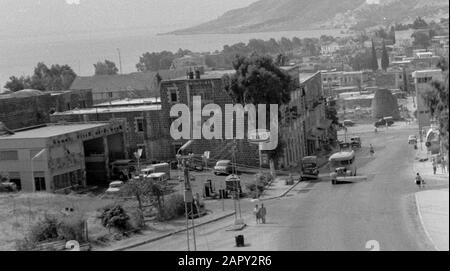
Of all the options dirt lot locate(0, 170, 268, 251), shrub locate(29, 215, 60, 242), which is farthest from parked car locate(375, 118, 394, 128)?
shrub locate(29, 215, 60, 242)

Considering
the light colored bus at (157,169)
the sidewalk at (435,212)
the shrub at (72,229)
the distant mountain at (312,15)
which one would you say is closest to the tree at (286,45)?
the distant mountain at (312,15)

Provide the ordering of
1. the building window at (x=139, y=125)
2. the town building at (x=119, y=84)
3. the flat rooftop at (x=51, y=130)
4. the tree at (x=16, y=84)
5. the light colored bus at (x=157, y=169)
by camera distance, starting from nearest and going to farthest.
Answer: the flat rooftop at (x=51, y=130)
the light colored bus at (x=157, y=169)
the building window at (x=139, y=125)
the tree at (x=16, y=84)
the town building at (x=119, y=84)

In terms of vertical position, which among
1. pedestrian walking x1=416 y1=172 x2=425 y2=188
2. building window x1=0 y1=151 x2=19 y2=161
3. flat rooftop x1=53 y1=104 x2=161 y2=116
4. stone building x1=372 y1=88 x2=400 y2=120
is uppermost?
flat rooftop x1=53 y1=104 x2=161 y2=116

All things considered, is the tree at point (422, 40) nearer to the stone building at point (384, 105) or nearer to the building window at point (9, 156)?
the stone building at point (384, 105)

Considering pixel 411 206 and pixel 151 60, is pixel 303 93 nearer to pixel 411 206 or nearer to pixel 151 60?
pixel 411 206

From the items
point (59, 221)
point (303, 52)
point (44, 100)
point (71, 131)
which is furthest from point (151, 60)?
point (59, 221)

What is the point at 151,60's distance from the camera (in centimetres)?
5747

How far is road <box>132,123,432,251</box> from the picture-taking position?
22.1 feet

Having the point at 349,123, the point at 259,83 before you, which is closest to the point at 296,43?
the point at 349,123

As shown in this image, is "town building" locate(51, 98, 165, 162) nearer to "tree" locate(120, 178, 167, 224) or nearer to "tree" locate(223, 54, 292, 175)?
"tree" locate(223, 54, 292, 175)

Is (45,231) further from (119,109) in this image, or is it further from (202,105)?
(119,109)

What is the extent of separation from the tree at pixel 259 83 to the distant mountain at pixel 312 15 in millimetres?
42116

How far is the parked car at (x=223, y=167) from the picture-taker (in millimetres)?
14062

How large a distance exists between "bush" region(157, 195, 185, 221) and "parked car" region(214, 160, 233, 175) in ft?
12.4
